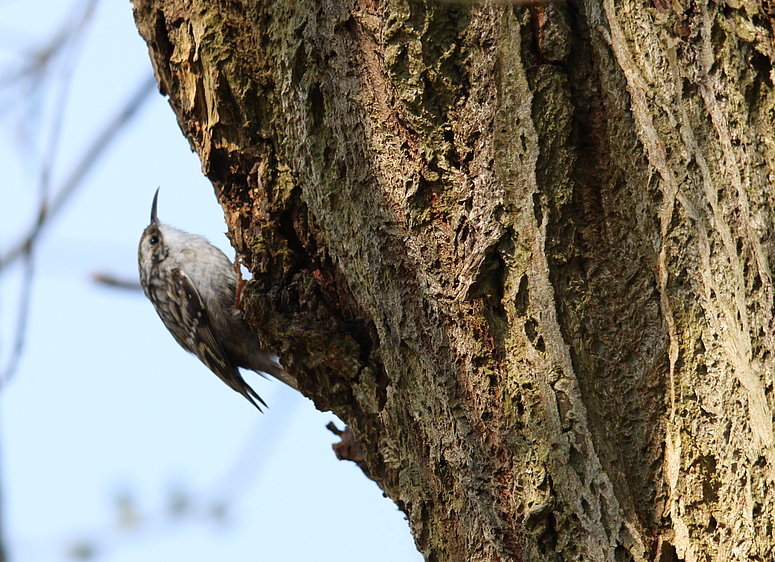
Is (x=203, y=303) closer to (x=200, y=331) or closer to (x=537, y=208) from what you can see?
(x=200, y=331)

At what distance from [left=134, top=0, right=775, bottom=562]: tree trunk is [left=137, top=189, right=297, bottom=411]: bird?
1.86 metres

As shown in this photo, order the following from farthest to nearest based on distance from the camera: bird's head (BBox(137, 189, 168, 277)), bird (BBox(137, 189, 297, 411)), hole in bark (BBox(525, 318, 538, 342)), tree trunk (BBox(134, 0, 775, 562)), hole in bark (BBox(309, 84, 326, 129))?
bird's head (BBox(137, 189, 168, 277)) → bird (BBox(137, 189, 297, 411)) → hole in bark (BBox(309, 84, 326, 129)) → hole in bark (BBox(525, 318, 538, 342)) → tree trunk (BBox(134, 0, 775, 562))

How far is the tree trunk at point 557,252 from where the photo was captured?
126cm

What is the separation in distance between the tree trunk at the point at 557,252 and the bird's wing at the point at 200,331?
193 cm

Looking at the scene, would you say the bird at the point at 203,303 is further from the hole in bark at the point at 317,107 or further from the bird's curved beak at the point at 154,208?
the hole in bark at the point at 317,107

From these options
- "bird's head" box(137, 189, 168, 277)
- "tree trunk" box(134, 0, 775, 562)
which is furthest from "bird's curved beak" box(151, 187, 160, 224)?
"tree trunk" box(134, 0, 775, 562)

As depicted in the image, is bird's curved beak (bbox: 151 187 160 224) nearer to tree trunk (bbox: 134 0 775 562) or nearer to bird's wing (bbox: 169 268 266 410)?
bird's wing (bbox: 169 268 266 410)

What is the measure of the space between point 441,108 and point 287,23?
0.43 metres

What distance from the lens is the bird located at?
341cm

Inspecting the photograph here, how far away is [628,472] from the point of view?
1.32 metres

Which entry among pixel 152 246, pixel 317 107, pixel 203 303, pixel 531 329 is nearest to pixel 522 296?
pixel 531 329

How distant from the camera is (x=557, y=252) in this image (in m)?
1.39

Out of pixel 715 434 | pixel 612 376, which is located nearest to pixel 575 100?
pixel 612 376

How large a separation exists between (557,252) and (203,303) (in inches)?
95.6
